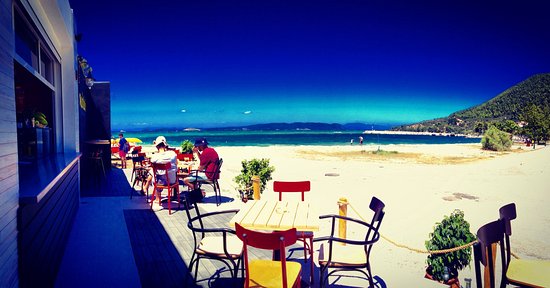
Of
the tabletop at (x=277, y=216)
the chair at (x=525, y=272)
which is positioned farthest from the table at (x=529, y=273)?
the tabletop at (x=277, y=216)

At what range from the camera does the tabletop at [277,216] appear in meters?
2.96

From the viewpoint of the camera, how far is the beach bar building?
1.93m

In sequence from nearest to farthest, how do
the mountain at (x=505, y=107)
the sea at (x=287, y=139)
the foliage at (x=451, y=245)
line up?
the foliage at (x=451, y=245)
the sea at (x=287, y=139)
the mountain at (x=505, y=107)

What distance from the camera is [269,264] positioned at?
284 centimetres

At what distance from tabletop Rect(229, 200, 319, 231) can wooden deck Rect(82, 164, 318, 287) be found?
21.0 inches

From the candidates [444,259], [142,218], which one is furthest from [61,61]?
[444,259]

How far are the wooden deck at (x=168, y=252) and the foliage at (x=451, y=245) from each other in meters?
1.42

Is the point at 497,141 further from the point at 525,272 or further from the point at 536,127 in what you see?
the point at 525,272

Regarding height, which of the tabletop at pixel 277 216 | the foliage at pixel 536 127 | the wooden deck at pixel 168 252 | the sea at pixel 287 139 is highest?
the foliage at pixel 536 127

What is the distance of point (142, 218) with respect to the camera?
5738 millimetres

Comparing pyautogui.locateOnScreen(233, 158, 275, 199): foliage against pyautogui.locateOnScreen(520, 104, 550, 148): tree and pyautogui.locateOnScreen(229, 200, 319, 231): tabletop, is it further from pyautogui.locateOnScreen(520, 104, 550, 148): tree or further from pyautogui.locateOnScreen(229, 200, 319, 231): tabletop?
pyautogui.locateOnScreen(520, 104, 550, 148): tree

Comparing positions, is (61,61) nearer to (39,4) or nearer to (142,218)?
(39,4)

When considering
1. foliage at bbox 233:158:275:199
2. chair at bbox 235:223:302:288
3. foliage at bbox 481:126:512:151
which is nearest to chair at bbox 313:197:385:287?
chair at bbox 235:223:302:288

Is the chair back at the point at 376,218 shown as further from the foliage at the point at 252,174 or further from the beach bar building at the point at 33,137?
the foliage at the point at 252,174
